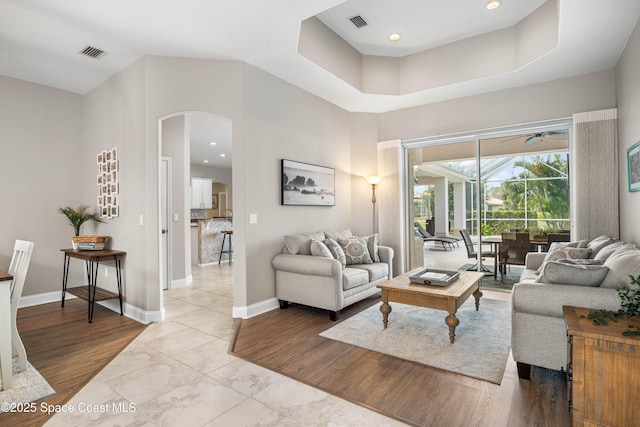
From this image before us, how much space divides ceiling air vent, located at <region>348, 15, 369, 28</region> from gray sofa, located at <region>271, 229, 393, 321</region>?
108 inches

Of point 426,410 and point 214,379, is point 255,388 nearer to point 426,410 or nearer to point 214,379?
point 214,379

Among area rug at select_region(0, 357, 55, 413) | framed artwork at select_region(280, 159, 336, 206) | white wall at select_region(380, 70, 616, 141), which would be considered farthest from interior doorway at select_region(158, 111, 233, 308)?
white wall at select_region(380, 70, 616, 141)

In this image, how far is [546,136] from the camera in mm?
4668

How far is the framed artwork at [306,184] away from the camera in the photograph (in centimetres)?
437

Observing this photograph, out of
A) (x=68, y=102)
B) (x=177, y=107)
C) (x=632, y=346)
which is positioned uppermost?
(x=68, y=102)

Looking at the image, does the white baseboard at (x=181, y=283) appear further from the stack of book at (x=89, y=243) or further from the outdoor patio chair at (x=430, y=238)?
the outdoor patio chair at (x=430, y=238)

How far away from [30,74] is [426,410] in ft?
19.2

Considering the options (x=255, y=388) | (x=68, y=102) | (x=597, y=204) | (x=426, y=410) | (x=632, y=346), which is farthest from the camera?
(x=68, y=102)

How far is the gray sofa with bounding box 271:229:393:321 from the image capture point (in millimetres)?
3680

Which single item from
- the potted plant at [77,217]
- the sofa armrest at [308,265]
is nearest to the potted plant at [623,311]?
the sofa armrest at [308,265]

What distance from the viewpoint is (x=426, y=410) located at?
204 centimetres

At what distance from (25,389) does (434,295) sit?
327 centimetres

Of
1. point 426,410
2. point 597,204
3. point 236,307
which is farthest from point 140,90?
point 597,204

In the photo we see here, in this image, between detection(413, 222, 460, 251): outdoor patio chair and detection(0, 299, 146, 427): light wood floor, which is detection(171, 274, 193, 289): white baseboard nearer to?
detection(0, 299, 146, 427): light wood floor
